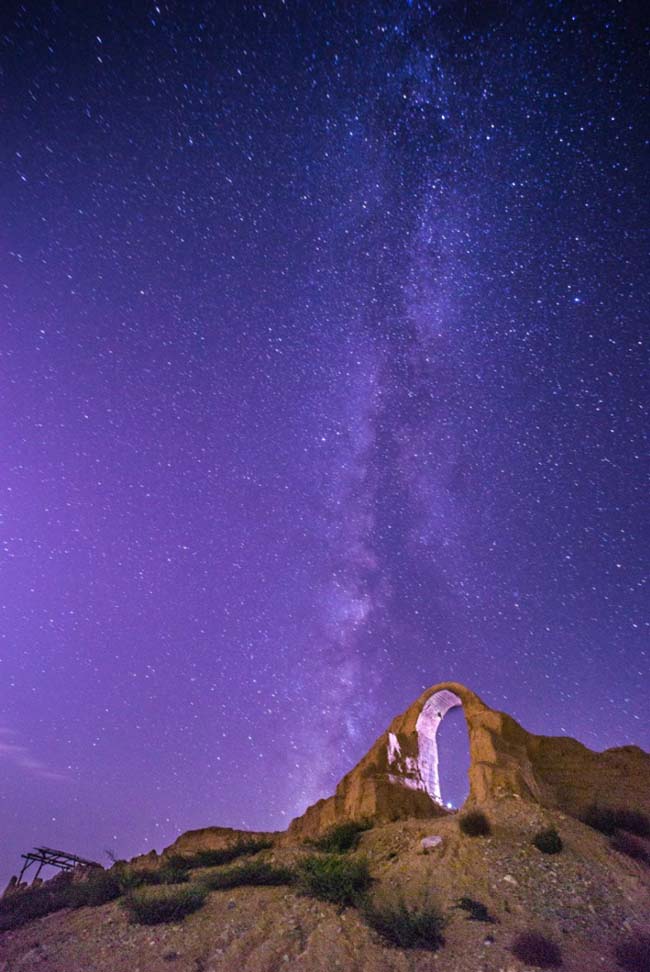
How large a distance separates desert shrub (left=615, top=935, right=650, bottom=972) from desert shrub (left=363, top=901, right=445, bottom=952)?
2.96m

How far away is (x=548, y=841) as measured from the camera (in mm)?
11898

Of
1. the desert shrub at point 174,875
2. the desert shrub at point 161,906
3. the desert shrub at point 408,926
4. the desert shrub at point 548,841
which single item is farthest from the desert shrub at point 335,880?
the desert shrub at point 174,875

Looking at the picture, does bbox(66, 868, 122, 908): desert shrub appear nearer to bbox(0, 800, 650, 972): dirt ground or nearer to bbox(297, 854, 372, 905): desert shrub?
bbox(0, 800, 650, 972): dirt ground

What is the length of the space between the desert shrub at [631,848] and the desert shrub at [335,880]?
22.3 feet

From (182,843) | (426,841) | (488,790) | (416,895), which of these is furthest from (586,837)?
(182,843)

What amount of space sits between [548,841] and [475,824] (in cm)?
191

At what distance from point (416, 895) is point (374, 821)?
6.97m

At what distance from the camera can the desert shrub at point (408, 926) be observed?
27.8 ft

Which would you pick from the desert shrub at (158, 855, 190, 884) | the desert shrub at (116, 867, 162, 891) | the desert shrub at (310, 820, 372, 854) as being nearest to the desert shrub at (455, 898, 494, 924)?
the desert shrub at (310, 820, 372, 854)

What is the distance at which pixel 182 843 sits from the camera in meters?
21.9

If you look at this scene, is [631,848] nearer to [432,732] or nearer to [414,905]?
[414,905]

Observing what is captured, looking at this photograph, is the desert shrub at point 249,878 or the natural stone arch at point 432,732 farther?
the natural stone arch at point 432,732

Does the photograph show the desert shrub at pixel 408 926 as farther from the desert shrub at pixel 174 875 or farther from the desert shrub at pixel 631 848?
the desert shrub at pixel 174 875

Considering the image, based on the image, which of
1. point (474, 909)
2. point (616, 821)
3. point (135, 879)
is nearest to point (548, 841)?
point (474, 909)
